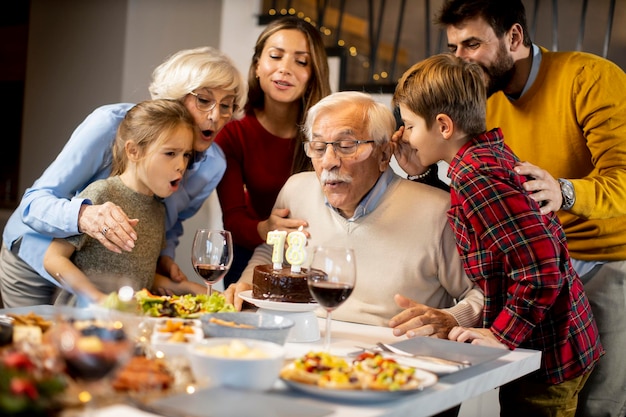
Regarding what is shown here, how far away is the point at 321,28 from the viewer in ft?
20.1

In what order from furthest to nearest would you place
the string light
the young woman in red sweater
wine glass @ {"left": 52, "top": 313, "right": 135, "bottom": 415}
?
the string light
the young woman in red sweater
wine glass @ {"left": 52, "top": 313, "right": 135, "bottom": 415}

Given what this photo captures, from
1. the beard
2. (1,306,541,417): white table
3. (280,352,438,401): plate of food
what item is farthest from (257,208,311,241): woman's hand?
(280,352,438,401): plate of food

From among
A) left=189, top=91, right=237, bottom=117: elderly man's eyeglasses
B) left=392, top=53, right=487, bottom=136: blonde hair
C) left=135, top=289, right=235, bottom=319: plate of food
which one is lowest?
left=135, top=289, right=235, bottom=319: plate of food

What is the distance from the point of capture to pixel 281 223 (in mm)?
2559

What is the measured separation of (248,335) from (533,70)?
1629 millimetres

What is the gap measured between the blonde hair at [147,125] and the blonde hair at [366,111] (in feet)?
1.49

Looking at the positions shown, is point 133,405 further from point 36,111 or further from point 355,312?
point 36,111

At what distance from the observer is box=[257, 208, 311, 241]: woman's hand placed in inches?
99.2

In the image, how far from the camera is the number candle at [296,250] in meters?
2.02

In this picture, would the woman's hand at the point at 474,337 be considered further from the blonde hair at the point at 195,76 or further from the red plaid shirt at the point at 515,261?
the blonde hair at the point at 195,76

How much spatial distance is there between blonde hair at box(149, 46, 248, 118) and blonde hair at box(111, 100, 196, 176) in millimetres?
97

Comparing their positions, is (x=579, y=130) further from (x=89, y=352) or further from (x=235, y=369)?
(x=89, y=352)

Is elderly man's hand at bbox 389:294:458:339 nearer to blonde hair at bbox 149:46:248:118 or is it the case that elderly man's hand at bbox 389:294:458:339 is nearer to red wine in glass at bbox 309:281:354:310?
red wine in glass at bbox 309:281:354:310

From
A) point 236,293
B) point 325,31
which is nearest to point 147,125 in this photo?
point 236,293
